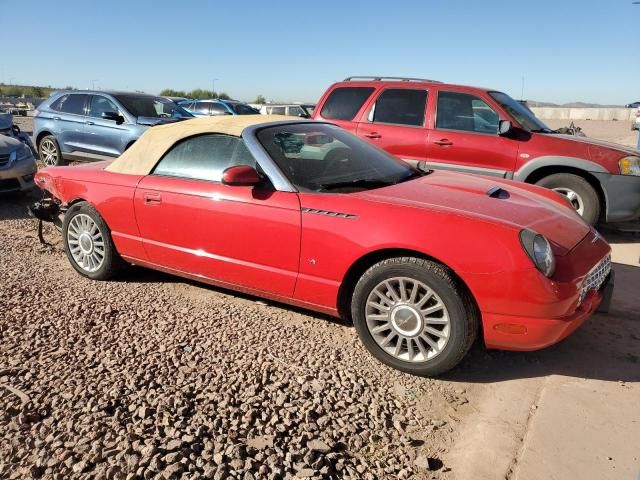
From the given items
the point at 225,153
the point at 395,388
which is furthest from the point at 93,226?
the point at 395,388

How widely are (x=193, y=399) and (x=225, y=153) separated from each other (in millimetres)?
1849

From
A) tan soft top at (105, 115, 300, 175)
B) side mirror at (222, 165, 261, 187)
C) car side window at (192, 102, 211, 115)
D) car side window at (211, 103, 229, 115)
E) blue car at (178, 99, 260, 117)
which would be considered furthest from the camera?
car side window at (192, 102, 211, 115)

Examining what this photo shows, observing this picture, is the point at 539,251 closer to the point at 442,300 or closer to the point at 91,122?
the point at 442,300

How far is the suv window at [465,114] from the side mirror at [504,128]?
163 mm

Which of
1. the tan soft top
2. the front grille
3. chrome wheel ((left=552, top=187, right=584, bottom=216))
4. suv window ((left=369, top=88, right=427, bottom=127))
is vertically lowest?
the front grille

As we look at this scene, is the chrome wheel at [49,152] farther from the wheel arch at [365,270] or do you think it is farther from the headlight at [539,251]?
the headlight at [539,251]

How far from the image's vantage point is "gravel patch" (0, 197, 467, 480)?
2.27m

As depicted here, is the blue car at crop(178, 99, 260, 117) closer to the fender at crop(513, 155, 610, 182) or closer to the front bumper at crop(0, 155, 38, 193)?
the front bumper at crop(0, 155, 38, 193)

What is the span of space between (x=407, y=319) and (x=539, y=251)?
84cm

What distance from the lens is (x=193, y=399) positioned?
2.72m

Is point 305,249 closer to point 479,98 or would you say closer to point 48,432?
point 48,432

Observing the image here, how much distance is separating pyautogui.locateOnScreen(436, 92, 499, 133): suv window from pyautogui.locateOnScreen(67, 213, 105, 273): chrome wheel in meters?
4.40

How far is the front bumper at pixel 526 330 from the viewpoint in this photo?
279cm

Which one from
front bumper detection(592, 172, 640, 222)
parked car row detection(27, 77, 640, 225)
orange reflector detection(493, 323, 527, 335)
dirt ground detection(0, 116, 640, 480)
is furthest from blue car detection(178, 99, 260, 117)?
orange reflector detection(493, 323, 527, 335)
